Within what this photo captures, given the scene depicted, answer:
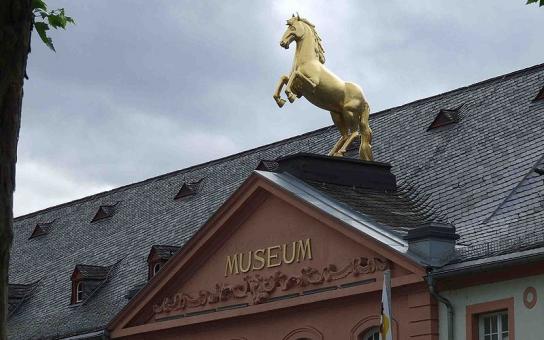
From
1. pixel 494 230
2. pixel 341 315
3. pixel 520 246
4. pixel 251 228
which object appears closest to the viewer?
pixel 520 246

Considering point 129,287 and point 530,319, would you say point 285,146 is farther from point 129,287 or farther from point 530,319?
point 530,319

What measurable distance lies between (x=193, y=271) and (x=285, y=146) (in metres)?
9.91

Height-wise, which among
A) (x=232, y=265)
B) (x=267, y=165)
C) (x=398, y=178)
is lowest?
(x=232, y=265)

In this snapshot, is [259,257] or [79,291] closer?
[259,257]

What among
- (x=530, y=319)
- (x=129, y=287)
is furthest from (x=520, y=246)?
(x=129, y=287)

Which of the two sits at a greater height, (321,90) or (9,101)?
(321,90)

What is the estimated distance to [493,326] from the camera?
28047 millimetres

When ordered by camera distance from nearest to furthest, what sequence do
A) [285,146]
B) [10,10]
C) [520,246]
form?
[10,10]
[520,246]
[285,146]

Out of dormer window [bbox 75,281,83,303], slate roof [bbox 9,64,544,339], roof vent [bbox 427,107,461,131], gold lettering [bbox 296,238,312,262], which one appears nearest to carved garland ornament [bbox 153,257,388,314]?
gold lettering [bbox 296,238,312,262]

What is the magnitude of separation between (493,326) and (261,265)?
7149mm

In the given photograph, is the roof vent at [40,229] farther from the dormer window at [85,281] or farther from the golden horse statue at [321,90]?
the golden horse statue at [321,90]

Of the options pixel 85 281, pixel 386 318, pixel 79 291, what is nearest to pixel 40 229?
pixel 79 291

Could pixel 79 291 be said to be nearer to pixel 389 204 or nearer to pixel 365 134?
pixel 365 134

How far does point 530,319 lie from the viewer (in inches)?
1054
